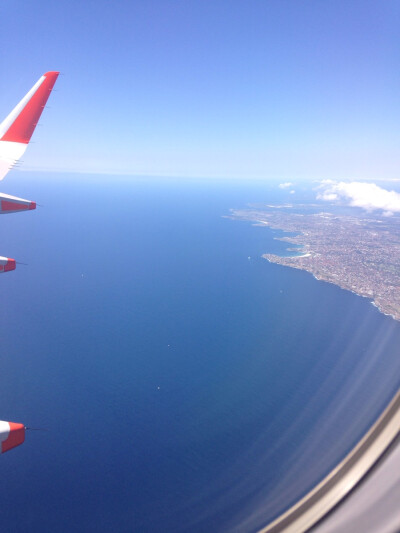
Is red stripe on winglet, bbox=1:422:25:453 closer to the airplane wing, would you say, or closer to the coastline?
the airplane wing

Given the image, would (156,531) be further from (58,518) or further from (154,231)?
(154,231)

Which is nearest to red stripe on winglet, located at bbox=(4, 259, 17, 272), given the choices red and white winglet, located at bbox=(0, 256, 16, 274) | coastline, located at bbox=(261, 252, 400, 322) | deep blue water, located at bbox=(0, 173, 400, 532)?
red and white winglet, located at bbox=(0, 256, 16, 274)

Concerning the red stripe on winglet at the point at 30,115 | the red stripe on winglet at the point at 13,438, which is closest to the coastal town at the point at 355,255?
the red stripe on winglet at the point at 13,438

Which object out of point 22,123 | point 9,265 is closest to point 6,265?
point 9,265

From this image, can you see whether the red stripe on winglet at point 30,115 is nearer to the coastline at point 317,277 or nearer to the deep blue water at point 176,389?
the deep blue water at point 176,389

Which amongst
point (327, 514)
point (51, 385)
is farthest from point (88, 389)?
point (327, 514)

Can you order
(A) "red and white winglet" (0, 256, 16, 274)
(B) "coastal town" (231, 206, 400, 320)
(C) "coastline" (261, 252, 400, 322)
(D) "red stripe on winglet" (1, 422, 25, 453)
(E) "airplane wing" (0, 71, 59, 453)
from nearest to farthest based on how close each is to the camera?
(D) "red stripe on winglet" (1, 422, 25, 453), (A) "red and white winglet" (0, 256, 16, 274), (E) "airplane wing" (0, 71, 59, 453), (C) "coastline" (261, 252, 400, 322), (B) "coastal town" (231, 206, 400, 320)
